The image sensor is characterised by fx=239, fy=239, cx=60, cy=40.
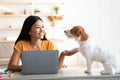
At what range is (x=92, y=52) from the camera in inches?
62.4

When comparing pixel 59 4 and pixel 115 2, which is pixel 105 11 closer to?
pixel 115 2

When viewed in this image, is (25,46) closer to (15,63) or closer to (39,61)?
(15,63)

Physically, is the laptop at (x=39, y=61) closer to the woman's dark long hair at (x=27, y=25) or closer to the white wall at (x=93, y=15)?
the woman's dark long hair at (x=27, y=25)

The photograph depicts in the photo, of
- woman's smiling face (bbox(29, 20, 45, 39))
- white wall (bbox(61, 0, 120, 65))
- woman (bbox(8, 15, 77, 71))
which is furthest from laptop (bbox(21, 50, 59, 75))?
white wall (bbox(61, 0, 120, 65))

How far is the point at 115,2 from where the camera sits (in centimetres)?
478

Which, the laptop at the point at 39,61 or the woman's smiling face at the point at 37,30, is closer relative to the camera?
the laptop at the point at 39,61

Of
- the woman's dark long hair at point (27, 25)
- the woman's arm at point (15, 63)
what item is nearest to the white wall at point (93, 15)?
the woman's dark long hair at point (27, 25)

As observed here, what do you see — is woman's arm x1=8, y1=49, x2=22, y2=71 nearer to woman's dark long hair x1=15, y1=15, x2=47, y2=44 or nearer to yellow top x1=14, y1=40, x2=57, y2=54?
yellow top x1=14, y1=40, x2=57, y2=54

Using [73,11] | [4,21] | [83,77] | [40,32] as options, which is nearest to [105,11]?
[73,11]

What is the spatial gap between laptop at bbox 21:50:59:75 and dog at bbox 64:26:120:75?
0.59 ft

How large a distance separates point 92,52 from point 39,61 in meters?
0.36

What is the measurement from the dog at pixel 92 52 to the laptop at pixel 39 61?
7.1 inches

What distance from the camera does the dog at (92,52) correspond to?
156 centimetres

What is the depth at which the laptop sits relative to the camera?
1517mm
